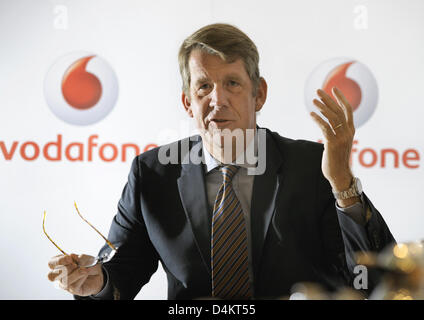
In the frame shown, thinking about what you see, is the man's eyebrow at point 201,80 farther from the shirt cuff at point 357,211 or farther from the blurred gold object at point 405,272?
the blurred gold object at point 405,272

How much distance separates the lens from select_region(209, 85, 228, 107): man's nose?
55.0 inches

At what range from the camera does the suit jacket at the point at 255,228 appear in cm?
134

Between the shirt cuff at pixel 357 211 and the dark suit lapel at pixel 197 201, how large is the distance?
440mm

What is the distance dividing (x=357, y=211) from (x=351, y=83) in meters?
1.69

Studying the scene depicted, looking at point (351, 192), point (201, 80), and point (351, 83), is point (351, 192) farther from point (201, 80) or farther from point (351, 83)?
point (351, 83)

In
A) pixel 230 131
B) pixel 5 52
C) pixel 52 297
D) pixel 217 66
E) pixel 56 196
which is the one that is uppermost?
pixel 5 52

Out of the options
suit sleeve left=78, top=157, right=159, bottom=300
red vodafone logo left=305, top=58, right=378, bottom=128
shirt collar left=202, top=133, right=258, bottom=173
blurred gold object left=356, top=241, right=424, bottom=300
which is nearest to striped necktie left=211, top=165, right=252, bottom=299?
shirt collar left=202, top=133, right=258, bottom=173

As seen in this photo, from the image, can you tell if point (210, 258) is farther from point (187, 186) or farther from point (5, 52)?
point (5, 52)

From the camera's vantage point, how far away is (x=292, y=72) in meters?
2.63

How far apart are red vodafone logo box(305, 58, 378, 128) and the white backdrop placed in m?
0.04

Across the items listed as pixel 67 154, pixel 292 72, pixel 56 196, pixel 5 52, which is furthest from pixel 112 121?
pixel 292 72

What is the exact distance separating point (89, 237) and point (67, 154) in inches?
20.5

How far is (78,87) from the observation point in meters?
2.68

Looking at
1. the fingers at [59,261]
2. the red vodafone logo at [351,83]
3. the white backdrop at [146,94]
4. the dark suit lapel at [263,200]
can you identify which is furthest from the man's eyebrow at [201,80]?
the red vodafone logo at [351,83]
